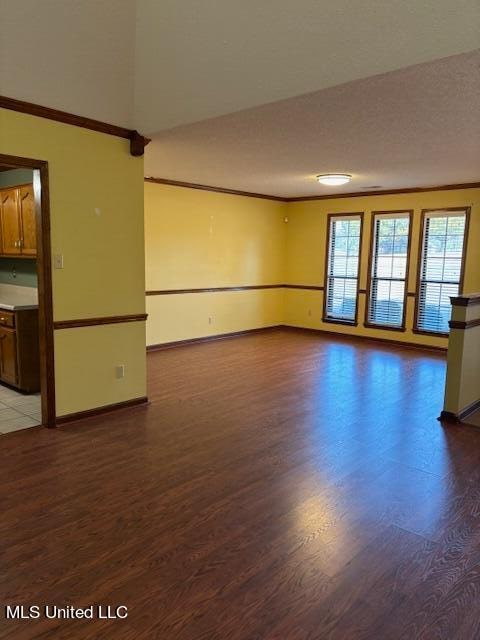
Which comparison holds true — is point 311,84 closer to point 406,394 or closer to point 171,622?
point 171,622

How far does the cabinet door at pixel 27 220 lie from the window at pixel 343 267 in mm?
5102

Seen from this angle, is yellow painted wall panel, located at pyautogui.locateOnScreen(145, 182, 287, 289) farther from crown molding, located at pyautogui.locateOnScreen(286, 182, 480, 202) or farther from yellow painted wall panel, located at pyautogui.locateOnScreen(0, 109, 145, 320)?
yellow painted wall panel, located at pyautogui.locateOnScreen(0, 109, 145, 320)

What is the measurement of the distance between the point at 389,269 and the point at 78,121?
5422 millimetres

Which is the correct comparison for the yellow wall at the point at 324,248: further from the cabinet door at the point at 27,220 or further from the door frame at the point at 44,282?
the door frame at the point at 44,282

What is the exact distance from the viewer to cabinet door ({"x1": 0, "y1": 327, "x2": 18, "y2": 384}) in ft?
15.3

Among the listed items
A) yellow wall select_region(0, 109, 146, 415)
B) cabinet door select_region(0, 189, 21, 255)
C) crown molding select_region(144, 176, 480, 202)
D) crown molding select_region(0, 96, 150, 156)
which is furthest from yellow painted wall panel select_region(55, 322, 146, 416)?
crown molding select_region(144, 176, 480, 202)

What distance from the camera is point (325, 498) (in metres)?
2.84

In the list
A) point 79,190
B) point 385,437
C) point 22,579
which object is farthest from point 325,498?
point 79,190

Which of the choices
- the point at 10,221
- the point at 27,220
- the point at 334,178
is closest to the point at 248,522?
the point at 27,220

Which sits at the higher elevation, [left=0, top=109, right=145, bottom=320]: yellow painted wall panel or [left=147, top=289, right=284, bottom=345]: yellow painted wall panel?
[left=0, top=109, right=145, bottom=320]: yellow painted wall panel

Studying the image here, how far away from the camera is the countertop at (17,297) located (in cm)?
462

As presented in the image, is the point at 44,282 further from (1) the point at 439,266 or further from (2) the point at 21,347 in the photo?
(1) the point at 439,266

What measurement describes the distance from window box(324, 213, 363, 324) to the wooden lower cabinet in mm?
5268

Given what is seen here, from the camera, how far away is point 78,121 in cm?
375
